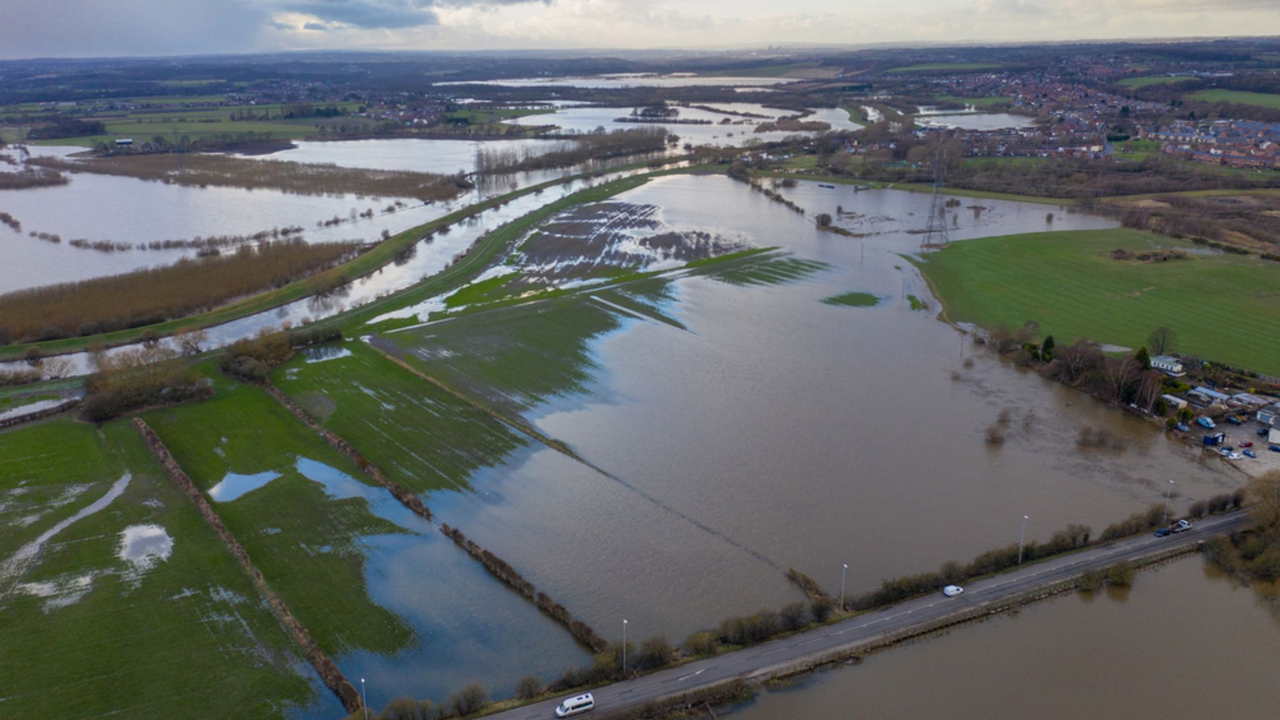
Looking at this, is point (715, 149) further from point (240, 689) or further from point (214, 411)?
point (240, 689)

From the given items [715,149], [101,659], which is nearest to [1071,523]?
[101,659]

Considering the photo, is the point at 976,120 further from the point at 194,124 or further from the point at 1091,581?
the point at 194,124

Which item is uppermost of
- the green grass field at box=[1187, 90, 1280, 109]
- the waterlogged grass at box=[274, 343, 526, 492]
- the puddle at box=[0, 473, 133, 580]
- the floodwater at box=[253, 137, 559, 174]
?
the green grass field at box=[1187, 90, 1280, 109]

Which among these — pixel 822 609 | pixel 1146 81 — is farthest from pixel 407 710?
pixel 1146 81

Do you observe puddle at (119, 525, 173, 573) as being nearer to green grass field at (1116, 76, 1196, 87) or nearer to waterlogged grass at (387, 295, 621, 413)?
waterlogged grass at (387, 295, 621, 413)

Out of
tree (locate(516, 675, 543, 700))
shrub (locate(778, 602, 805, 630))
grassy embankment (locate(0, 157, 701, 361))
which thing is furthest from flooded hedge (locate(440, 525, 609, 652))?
grassy embankment (locate(0, 157, 701, 361))

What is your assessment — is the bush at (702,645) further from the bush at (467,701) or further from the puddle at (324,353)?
the puddle at (324,353)
